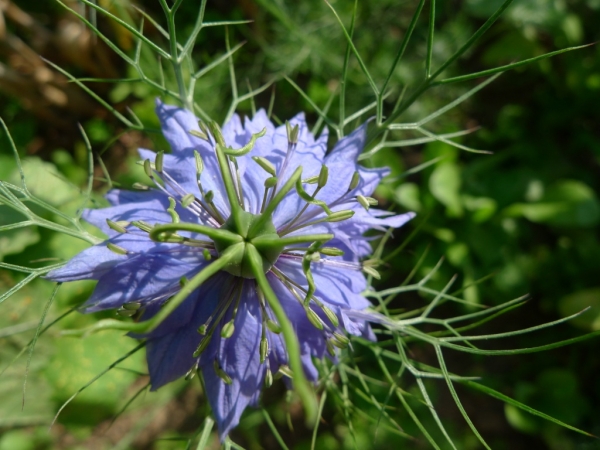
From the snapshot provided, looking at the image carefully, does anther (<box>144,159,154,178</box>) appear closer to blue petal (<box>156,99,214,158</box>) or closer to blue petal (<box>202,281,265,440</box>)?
blue petal (<box>156,99,214,158</box>)

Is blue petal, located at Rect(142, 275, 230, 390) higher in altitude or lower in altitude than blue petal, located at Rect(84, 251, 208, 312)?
lower

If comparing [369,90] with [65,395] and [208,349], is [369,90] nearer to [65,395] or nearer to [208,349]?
[208,349]

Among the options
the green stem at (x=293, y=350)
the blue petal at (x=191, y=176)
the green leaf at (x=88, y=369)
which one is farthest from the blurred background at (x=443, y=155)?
the green stem at (x=293, y=350)

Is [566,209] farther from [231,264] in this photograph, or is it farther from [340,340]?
[231,264]

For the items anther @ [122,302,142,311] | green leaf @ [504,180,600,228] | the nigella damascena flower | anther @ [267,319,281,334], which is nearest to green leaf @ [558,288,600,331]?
green leaf @ [504,180,600,228]

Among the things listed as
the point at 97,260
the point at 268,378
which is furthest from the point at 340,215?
the point at 97,260

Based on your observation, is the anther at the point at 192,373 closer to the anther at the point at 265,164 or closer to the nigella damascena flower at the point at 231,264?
the nigella damascena flower at the point at 231,264
